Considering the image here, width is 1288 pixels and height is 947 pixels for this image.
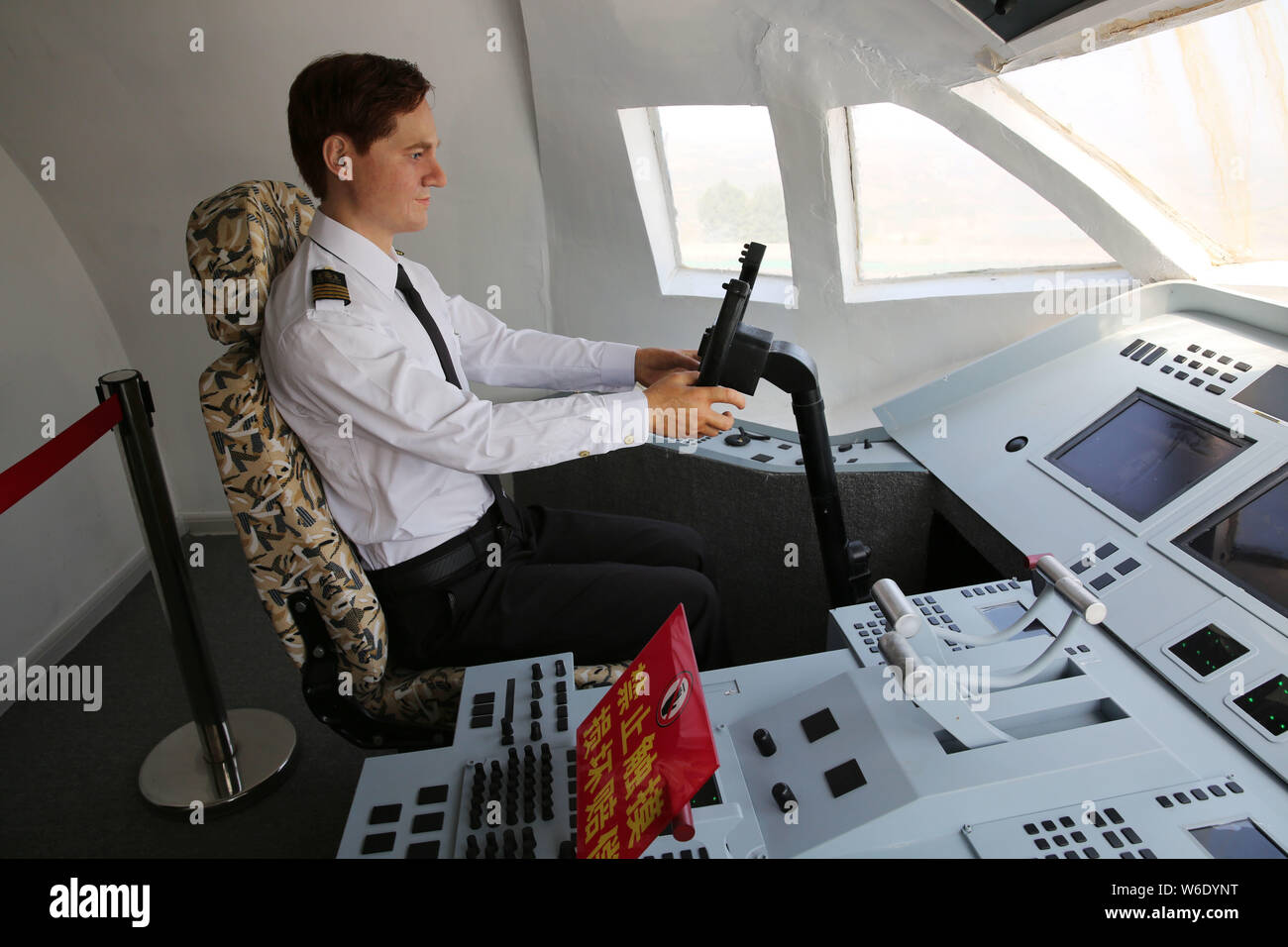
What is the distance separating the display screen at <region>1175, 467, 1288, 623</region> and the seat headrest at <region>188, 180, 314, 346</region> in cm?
160

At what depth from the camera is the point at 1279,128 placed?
6.04 ft

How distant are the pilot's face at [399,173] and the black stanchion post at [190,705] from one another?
71 cm

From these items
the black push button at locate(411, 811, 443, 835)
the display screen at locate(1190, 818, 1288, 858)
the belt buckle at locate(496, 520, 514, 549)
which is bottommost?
the display screen at locate(1190, 818, 1288, 858)

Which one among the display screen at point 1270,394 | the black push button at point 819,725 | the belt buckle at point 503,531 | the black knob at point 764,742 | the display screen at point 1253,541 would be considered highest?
the display screen at point 1270,394

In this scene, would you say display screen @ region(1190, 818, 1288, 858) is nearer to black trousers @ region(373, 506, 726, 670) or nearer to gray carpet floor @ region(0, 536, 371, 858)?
black trousers @ region(373, 506, 726, 670)

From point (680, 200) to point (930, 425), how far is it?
1.08m

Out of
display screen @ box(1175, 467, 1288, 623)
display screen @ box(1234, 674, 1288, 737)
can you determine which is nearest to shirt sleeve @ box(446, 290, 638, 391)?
display screen @ box(1175, 467, 1288, 623)

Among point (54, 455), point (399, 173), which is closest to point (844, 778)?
point (399, 173)

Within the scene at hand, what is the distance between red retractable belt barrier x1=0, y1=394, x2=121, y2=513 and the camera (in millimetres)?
1576

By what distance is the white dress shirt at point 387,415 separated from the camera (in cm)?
141

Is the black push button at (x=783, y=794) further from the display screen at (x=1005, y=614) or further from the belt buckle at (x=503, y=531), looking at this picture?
the belt buckle at (x=503, y=531)

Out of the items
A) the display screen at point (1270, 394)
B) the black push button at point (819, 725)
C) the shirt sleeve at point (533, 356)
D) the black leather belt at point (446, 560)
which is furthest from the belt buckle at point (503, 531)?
the display screen at point (1270, 394)

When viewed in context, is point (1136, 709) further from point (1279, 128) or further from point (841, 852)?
point (1279, 128)
